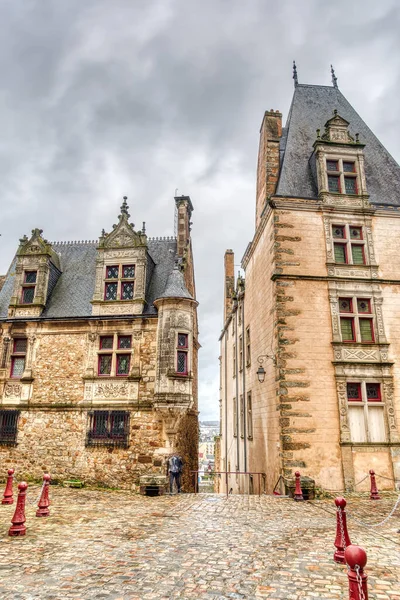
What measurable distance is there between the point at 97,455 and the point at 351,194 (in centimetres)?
1486

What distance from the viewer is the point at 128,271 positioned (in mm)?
18109

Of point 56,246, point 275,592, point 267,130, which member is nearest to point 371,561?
point 275,592

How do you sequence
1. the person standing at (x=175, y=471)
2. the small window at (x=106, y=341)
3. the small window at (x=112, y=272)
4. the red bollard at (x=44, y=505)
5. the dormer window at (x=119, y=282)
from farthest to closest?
the small window at (x=112, y=272) → the dormer window at (x=119, y=282) → the small window at (x=106, y=341) → the person standing at (x=175, y=471) → the red bollard at (x=44, y=505)

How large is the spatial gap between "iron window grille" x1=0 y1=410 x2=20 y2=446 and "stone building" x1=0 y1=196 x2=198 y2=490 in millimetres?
41

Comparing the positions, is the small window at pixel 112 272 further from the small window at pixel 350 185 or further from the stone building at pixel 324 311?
the small window at pixel 350 185

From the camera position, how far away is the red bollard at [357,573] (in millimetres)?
3625

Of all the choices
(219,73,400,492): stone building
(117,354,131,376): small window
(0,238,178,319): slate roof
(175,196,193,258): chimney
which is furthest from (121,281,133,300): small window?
(219,73,400,492): stone building

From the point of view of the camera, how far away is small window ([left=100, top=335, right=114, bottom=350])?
1697cm

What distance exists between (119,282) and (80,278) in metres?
2.88

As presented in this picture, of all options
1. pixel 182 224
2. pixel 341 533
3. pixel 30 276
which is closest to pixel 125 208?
pixel 182 224

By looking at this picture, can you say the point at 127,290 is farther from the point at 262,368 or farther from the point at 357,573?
the point at 357,573

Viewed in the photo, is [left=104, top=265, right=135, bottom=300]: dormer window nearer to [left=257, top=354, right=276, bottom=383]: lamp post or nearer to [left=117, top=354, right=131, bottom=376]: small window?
[left=117, top=354, right=131, bottom=376]: small window

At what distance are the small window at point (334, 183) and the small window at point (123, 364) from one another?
36.9 ft

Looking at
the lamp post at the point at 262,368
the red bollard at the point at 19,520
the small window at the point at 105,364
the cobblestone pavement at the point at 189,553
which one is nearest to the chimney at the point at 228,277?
the lamp post at the point at 262,368
